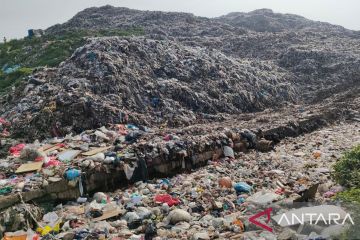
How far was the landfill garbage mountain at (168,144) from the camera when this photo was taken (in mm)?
5707

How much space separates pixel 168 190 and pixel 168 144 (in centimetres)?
143

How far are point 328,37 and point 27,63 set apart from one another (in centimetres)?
1918

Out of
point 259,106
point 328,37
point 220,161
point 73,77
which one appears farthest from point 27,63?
point 328,37

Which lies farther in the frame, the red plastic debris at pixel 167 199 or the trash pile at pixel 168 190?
the red plastic debris at pixel 167 199

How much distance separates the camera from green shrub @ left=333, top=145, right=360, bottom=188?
20.0ft

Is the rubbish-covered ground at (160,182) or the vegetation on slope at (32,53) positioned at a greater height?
the vegetation on slope at (32,53)

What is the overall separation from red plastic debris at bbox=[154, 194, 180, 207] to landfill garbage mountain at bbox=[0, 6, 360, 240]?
0.06ft

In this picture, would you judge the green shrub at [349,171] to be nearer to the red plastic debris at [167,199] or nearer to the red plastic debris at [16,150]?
the red plastic debris at [167,199]

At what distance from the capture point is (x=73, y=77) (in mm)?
11867

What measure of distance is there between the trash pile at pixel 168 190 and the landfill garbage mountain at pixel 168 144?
0.02 metres

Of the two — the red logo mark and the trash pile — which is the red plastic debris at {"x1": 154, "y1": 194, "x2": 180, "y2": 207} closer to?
the trash pile

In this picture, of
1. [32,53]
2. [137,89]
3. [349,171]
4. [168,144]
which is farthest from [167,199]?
[32,53]

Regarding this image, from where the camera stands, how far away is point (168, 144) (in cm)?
809

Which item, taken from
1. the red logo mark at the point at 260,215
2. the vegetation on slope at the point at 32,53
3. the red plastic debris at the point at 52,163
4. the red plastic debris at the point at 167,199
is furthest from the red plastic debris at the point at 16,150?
the vegetation on slope at the point at 32,53
